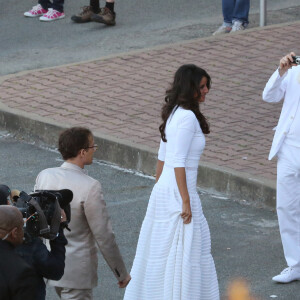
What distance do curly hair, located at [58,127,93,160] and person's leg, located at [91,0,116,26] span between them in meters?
9.88

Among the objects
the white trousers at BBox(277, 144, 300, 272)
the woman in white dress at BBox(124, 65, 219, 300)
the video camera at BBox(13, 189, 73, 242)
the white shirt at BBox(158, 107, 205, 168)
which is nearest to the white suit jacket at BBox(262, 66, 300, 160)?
the white trousers at BBox(277, 144, 300, 272)

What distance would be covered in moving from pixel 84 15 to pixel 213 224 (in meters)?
8.04

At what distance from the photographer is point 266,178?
8.96m

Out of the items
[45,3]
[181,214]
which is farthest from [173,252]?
[45,3]

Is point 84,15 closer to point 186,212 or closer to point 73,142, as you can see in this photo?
point 186,212

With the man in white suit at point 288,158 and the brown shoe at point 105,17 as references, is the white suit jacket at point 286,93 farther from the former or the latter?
the brown shoe at point 105,17

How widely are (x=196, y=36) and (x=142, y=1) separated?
277cm

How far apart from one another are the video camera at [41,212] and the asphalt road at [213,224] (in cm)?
218

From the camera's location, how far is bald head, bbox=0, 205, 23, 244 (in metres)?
4.43

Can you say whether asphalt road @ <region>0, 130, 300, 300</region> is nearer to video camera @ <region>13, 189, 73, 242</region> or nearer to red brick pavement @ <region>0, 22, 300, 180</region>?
red brick pavement @ <region>0, 22, 300, 180</region>

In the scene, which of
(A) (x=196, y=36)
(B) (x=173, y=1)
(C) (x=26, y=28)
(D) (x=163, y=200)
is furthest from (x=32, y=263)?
(B) (x=173, y=1)

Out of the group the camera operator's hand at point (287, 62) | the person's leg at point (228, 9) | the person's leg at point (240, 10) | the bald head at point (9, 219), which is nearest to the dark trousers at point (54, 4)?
the person's leg at point (228, 9)

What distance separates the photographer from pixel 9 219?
445 centimetres

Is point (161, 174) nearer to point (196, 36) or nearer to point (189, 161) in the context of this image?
point (189, 161)
